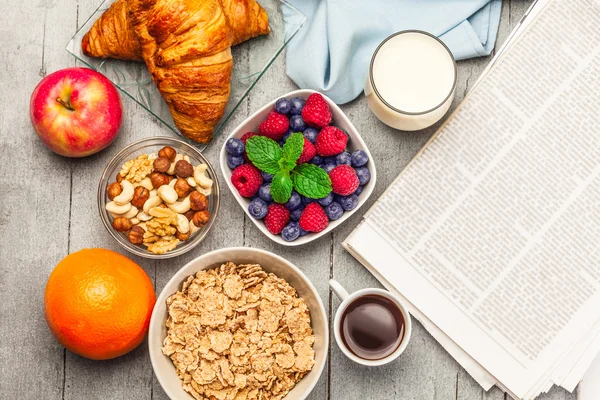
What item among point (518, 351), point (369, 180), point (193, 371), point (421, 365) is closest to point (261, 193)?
point (369, 180)

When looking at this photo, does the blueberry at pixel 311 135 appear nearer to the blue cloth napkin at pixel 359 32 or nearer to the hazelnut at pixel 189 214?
the blue cloth napkin at pixel 359 32

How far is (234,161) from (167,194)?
0.45 ft

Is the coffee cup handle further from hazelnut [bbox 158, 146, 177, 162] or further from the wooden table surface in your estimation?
hazelnut [bbox 158, 146, 177, 162]

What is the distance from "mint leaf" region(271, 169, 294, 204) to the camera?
1.18 m

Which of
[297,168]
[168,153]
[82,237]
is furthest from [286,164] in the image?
[82,237]

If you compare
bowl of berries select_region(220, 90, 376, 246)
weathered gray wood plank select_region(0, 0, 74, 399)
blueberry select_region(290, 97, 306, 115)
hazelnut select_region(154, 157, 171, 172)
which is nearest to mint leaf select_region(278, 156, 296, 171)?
bowl of berries select_region(220, 90, 376, 246)

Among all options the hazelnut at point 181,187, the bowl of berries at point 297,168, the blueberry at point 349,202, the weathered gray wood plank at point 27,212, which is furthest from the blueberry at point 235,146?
the weathered gray wood plank at point 27,212

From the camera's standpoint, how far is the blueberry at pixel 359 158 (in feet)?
4.02

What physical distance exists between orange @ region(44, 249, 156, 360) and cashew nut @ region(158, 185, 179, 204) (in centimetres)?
13

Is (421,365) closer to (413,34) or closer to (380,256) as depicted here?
(380,256)

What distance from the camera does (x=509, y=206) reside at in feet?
4.24

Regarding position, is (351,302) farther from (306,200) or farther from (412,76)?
(412,76)

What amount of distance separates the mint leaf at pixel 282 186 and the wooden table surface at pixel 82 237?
144 mm

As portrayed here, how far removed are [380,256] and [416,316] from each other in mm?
134
